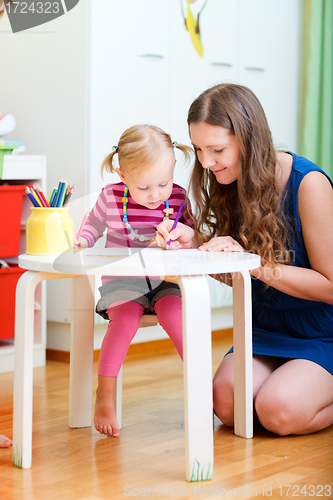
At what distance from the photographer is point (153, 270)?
104 cm

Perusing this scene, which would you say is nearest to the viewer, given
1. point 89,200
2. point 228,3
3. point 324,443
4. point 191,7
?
point 324,443

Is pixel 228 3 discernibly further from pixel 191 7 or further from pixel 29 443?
pixel 29 443

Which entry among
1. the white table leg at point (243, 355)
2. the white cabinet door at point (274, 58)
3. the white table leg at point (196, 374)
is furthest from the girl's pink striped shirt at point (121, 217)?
the white cabinet door at point (274, 58)

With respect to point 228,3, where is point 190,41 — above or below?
below

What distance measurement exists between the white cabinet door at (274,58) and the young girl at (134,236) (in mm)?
1301

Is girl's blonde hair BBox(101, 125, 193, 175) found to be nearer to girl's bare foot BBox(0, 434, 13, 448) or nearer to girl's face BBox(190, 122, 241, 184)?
girl's face BBox(190, 122, 241, 184)

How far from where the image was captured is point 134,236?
1372mm

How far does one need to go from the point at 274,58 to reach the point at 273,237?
4.95 feet

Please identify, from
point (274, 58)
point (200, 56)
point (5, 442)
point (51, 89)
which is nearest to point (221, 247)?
point (5, 442)

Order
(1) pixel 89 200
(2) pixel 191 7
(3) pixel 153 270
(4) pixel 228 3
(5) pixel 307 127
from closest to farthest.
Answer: (3) pixel 153 270
(1) pixel 89 200
(2) pixel 191 7
(4) pixel 228 3
(5) pixel 307 127

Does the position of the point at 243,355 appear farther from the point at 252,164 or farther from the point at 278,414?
the point at 252,164

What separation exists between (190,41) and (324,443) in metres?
1.52

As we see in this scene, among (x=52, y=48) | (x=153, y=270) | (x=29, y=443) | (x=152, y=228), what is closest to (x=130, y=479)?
(x=29, y=443)

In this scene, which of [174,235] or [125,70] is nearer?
[174,235]
